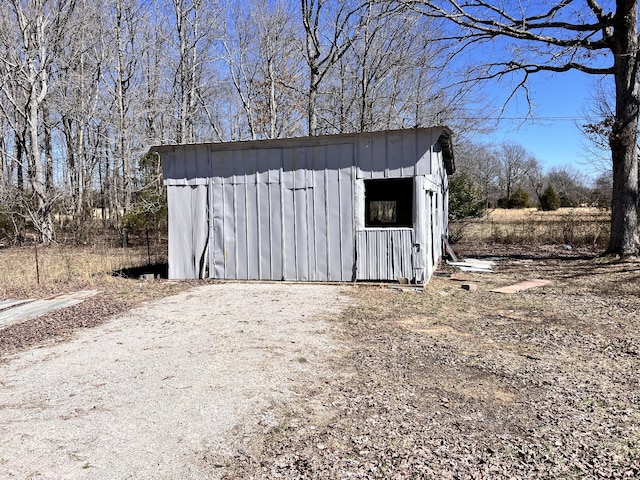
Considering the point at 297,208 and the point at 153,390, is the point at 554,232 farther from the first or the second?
the point at 153,390

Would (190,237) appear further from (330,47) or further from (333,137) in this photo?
(330,47)

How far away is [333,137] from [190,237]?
12.8 ft

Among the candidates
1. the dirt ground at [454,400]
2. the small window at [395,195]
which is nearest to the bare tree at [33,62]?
the small window at [395,195]

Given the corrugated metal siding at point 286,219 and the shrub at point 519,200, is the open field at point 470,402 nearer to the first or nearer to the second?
the corrugated metal siding at point 286,219

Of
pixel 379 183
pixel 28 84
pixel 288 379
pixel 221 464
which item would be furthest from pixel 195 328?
pixel 28 84

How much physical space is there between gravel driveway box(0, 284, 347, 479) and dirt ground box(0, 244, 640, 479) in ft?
0.24

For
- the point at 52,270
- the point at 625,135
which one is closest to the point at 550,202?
the point at 625,135

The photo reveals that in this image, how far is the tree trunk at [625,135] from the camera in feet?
36.8

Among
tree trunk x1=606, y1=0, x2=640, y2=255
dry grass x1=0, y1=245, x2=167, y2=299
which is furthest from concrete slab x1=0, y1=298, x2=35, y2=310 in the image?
tree trunk x1=606, y1=0, x2=640, y2=255

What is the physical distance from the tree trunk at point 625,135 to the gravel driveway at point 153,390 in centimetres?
923

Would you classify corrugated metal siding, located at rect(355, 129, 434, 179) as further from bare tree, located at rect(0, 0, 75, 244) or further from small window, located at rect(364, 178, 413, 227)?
bare tree, located at rect(0, 0, 75, 244)

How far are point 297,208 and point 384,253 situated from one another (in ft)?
6.71

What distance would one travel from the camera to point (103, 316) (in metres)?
6.84

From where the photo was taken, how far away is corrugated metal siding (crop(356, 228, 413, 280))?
903 centimetres
